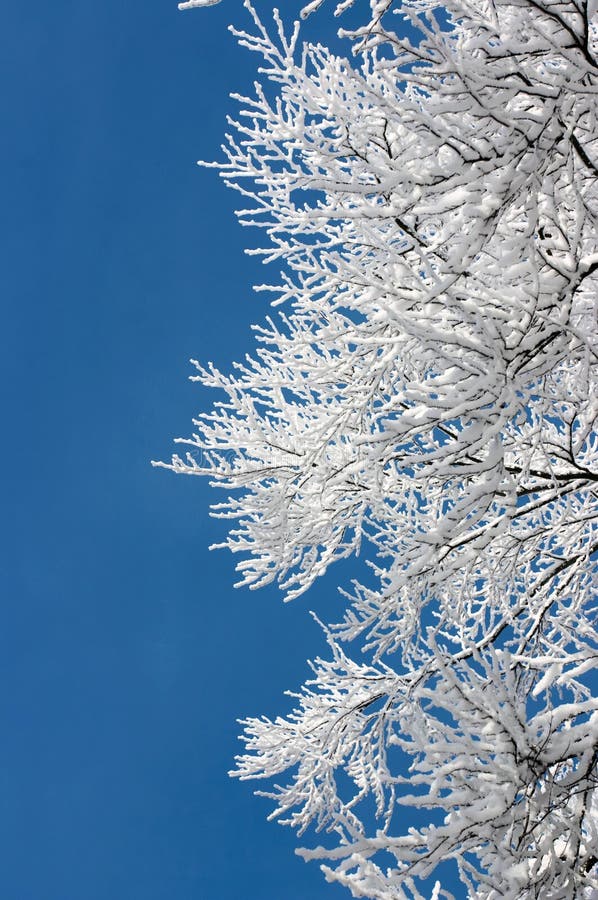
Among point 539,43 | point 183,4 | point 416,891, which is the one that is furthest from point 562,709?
point 183,4

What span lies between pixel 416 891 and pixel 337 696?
3085 mm

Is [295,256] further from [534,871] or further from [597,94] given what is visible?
[534,871]

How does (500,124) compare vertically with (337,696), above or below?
above

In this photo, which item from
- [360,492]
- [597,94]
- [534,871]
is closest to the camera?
[597,94]

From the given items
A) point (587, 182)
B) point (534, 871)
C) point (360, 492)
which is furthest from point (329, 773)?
point (587, 182)

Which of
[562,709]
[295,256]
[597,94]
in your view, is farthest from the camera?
[295,256]

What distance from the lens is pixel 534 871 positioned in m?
2.65

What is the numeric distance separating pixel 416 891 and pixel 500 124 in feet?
9.24

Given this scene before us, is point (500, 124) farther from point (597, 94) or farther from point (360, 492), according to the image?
point (360, 492)

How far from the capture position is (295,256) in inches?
152

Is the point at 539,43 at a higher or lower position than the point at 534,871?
higher

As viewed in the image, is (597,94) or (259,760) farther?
(259,760)

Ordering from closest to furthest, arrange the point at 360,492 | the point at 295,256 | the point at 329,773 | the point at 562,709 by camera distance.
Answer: the point at 562,709
the point at 295,256
the point at 360,492
the point at 329,773

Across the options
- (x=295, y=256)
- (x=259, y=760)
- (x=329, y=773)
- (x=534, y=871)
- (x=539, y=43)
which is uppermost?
(x=295, y=256)
